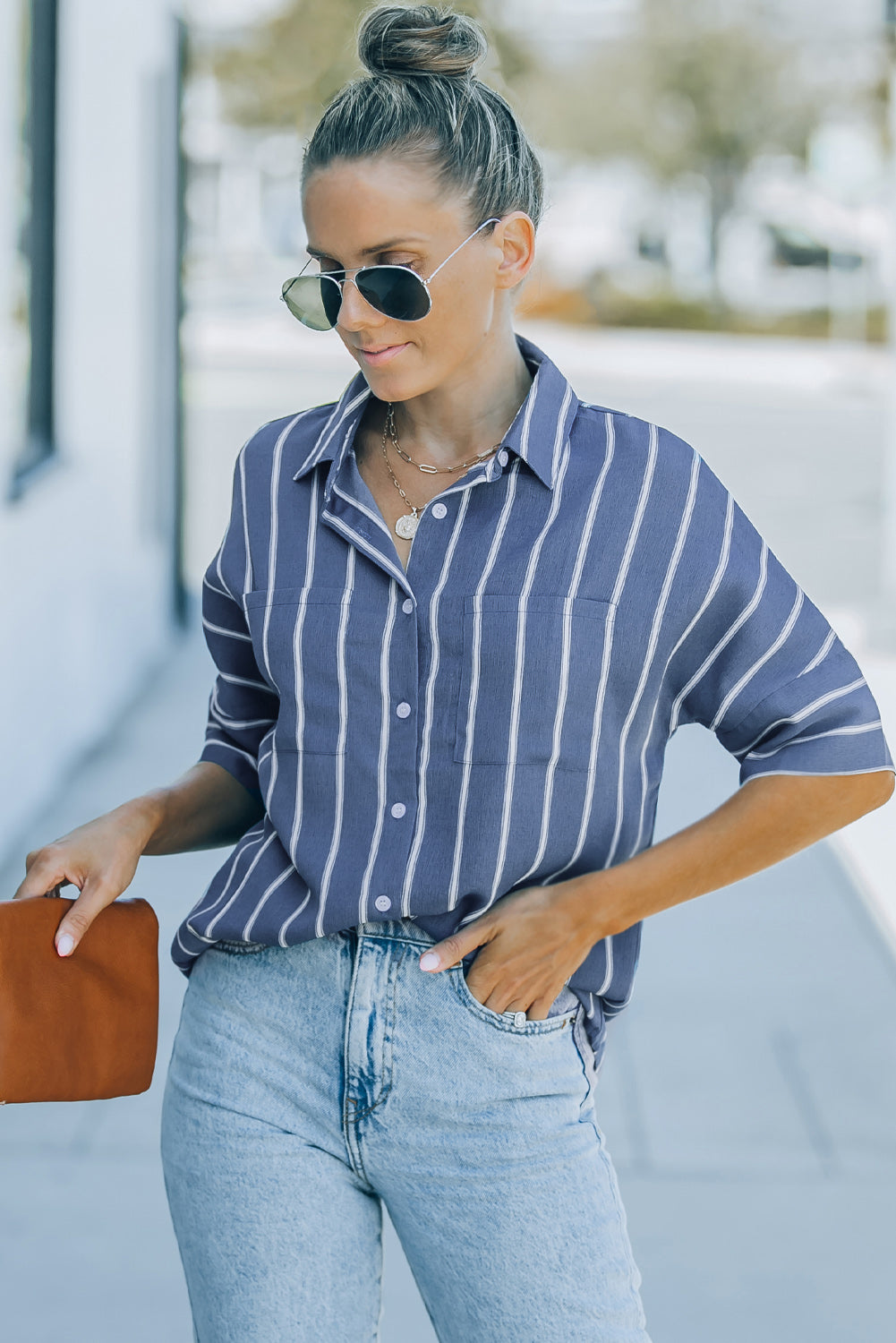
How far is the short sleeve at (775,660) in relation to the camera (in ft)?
5.14

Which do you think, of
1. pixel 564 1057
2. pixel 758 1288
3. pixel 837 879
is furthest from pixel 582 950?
pixel 837 879

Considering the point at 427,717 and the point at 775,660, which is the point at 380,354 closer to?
the point at 427,717

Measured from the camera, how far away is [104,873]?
5.52 ft

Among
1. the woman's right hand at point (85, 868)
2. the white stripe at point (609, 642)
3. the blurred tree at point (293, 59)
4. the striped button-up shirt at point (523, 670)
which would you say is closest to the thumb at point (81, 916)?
the woman's right hand at point (85, 868)

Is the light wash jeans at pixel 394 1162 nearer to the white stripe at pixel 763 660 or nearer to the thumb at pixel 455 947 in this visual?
the thumb at pixel 455 947

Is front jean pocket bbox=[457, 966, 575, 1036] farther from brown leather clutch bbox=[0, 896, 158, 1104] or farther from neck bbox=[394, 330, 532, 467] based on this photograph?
neck bbox=[394, 330, 532, 467]

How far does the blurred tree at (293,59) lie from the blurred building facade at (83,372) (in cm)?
2064

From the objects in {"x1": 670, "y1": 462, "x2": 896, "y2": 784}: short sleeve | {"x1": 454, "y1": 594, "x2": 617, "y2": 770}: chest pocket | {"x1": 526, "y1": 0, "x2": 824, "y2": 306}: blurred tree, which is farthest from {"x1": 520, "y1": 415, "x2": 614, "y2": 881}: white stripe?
{"x1": 526, "y1": 0, "x2": 824, "y2": 306}: blurred tree

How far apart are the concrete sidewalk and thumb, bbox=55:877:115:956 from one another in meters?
1.61

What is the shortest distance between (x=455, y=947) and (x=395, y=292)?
2.01ft

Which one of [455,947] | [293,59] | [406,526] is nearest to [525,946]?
[455,947]

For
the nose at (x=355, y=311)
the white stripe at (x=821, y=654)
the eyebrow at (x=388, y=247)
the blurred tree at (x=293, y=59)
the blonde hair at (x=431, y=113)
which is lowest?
the white stripe at (x=821, y=654)

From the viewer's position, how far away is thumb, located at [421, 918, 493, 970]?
61.1 inches

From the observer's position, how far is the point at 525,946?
1565mm
